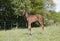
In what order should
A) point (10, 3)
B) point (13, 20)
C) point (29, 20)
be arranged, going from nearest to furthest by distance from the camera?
1. point (29, 20)
2. point (10, 3)
3. point (13, 20)

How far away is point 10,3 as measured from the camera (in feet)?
137

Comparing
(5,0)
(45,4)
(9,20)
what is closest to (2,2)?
(5,0)

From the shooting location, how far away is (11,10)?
43.4 m

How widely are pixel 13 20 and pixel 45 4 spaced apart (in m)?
18.4

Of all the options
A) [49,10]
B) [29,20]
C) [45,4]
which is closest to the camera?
[29,20]

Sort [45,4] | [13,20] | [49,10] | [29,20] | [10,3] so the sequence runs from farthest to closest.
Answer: [49,10] < [45,4] < [13,20] < [10,3] < [29,20]

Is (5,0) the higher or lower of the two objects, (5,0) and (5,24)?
the higher

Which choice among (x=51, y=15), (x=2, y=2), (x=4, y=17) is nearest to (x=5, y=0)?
(x=2, y=2)

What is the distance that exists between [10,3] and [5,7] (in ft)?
8.30

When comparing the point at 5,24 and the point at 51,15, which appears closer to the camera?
the point at 5,24

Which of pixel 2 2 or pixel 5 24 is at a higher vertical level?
pixel 2 2

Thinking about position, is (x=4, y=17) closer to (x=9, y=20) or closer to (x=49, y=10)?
(x=9, y=20)

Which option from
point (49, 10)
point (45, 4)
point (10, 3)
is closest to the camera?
point (10, 3)

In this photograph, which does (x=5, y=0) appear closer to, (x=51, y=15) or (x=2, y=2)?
(x=2, y=2)
